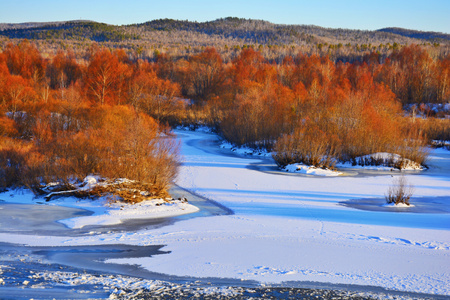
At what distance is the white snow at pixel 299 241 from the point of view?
8.38m

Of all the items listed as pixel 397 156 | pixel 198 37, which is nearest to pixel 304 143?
pixel 397 156

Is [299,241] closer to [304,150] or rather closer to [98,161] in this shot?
[98,161]

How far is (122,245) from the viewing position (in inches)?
394

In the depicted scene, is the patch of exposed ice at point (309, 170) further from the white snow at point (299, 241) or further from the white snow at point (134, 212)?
the white snow at point (134, 212)

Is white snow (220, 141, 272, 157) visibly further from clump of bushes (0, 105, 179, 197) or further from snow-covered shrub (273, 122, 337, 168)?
clump of bushes (0, 105, 179, 197)

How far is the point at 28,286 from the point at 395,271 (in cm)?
663

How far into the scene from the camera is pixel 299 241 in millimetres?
10398

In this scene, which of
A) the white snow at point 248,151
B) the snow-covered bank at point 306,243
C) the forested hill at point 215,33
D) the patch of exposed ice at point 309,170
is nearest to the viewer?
the snow-covered bank at point 306,243

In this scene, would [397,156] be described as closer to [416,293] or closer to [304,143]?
[304,143]

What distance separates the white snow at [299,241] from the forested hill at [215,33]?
470ft

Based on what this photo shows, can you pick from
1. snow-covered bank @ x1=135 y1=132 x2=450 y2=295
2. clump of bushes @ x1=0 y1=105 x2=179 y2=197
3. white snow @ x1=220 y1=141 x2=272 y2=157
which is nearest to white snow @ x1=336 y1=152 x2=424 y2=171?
white snow @ x1=220 y1=141 x2=272 y2=157

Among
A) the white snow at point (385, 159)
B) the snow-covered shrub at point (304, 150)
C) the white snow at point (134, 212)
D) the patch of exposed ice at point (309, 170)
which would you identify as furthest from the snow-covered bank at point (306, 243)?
the white snow at point (385, 159)

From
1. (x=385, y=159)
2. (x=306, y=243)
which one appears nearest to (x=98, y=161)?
(x=306, y=243)

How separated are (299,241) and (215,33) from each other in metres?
170
